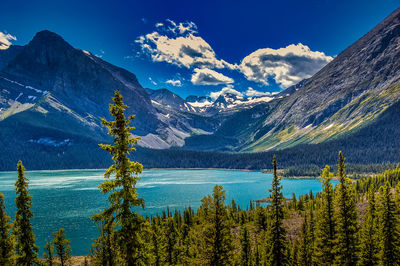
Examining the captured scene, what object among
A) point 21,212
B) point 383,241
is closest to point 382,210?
point 383,241

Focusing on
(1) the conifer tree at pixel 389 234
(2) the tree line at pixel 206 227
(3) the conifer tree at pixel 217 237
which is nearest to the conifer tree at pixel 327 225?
(2) the tree line at pixel 206 227

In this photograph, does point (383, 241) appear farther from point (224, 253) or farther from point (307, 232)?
point (224, 253)

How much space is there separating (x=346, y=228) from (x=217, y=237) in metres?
15.1

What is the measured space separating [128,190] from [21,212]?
1405cm

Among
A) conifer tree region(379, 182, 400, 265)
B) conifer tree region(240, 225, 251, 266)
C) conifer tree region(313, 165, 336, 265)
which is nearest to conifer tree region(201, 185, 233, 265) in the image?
conifer tree region(313, 165, 336, 265)

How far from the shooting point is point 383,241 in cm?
3494

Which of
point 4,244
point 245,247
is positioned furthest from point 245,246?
point 4,244

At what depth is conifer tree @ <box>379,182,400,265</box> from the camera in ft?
112

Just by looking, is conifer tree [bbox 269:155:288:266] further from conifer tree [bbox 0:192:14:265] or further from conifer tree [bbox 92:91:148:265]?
conifer tree [bbox 0:192:14:265]

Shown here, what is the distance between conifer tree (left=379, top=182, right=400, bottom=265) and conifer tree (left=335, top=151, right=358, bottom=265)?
22.5ft

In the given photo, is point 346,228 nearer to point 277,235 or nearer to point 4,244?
point 277,235

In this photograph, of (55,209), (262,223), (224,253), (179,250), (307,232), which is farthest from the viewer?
(55,209)

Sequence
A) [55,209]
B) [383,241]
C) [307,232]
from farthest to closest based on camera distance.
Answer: [55,209] < [307,232] < [383,241]

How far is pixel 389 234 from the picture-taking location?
113ft
